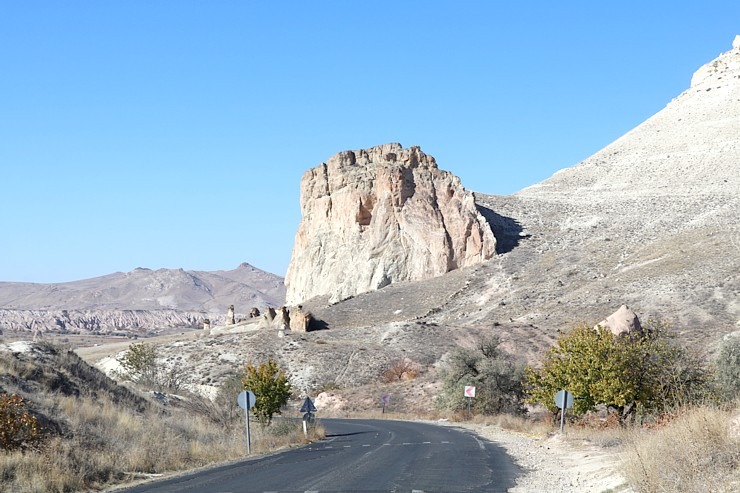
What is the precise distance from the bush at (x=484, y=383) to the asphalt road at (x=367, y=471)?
52.3 ft

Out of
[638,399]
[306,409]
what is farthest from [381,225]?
[638,399]

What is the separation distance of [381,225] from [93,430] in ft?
226

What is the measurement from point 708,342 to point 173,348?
4174cm

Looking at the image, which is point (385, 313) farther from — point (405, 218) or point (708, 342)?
point (708, 342)

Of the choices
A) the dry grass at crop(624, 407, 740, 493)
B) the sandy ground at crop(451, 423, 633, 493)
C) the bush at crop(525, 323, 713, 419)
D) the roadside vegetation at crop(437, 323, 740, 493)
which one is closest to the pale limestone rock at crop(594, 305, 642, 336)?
the roadside vegetation at crop(437, 323, 740, 493)

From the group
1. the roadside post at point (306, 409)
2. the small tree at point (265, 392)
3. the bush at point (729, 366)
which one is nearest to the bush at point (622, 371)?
the bush at point (729, 366)

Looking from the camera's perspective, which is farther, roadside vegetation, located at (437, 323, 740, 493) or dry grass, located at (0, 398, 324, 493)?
dry grass, located at (0, 398, 324, 493)

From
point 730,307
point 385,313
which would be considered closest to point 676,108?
point 385,313

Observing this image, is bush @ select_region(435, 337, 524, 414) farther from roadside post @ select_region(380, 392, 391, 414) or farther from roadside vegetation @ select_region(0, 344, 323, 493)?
roadside vegetation @ select_region(0, 344, 323, 493)

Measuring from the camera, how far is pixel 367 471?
1780cm

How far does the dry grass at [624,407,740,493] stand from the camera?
9.39 metres

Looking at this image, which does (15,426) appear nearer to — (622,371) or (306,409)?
(306,409)

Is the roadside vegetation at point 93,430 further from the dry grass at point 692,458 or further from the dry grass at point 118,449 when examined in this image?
the dry grass at point 692,458

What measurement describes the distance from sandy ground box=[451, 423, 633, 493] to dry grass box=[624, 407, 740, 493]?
30.6 inches
